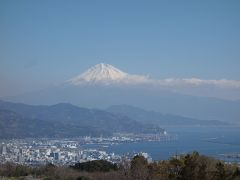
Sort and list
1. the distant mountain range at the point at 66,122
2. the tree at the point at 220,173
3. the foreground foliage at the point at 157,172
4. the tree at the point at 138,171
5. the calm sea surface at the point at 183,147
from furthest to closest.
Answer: the distant mountain range at the point at 66,122 → the calm sea surface at the point at 183,147 → the tree at the point at 220,173 → the foreground foliage at the point at 157,172 → the tree at the point at 138,171

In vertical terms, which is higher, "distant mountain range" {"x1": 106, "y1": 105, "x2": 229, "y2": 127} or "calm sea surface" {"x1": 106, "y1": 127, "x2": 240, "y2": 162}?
"distant mountain range" {"x1": 106, "y1": 105, "x2": 229, "y2": 127}

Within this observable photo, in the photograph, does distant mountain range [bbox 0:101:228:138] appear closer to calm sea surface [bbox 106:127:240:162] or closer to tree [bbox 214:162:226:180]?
calm sea surface [bbox 106:127:240:162]

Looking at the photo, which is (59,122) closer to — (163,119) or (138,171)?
(163,119)

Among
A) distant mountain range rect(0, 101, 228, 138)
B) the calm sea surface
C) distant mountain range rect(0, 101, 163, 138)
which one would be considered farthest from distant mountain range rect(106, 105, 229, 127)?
the calm sea surface

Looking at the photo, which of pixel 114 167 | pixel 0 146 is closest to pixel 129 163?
pixel 114 167

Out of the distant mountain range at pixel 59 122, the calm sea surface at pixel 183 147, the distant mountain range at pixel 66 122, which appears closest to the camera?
the calm sea surface at pixel 183 147

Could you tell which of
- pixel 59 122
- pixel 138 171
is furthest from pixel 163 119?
pixel 138 171

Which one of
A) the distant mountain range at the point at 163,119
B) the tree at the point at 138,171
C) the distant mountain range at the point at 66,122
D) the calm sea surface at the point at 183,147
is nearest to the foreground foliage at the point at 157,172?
the tree at the point at 138,171

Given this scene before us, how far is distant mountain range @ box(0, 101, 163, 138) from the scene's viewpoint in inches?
2559

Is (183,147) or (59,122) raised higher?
(59,122)

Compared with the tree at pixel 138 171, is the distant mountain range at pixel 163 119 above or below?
above

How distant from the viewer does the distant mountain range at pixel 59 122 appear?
65000mm

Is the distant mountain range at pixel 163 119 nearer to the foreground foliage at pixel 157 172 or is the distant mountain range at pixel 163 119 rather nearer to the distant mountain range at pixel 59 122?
the distant mountain range at pixel 59 122

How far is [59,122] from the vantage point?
7969 cm
